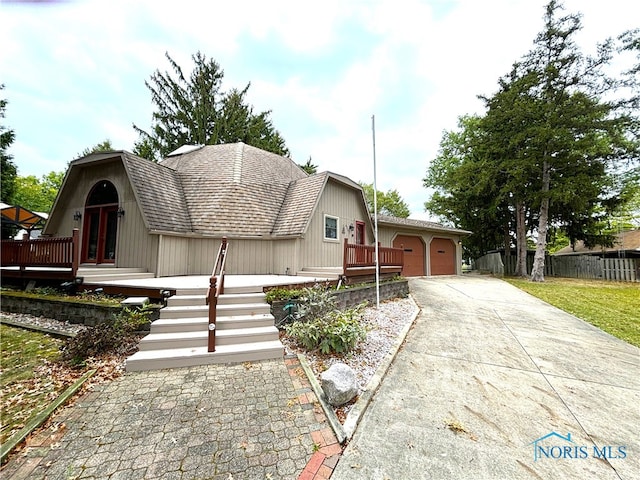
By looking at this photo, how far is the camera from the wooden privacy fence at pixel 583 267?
47.5ft

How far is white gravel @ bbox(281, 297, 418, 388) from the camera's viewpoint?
3705mm

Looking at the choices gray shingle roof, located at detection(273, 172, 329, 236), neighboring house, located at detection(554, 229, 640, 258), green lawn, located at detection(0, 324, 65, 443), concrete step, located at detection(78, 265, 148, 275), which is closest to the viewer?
green lawn, located at detection(0, 324, 65, 443)

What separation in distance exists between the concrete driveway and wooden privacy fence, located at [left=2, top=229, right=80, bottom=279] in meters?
6.98

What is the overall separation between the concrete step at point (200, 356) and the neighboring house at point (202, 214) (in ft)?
13.5

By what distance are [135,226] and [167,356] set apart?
17.4 ft

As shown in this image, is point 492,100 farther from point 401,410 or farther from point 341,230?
point 401,410

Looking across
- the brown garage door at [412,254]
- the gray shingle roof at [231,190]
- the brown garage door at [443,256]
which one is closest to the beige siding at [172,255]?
the gray shingle roof at [231,190]

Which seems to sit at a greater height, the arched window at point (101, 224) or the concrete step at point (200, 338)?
the arched window at point (101, 224)

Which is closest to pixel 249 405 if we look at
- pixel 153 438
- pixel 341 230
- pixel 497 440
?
pixel 153 438

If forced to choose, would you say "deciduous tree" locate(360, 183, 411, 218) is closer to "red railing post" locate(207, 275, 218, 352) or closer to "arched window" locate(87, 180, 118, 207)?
"arched window" locate(87, 180, 118, 207)

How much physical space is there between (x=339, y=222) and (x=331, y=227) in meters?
0.48

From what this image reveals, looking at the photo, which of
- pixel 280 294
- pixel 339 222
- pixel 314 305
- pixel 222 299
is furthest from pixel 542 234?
pixel 222 299

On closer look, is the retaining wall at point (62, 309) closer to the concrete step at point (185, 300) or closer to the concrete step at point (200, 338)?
the concrete step at point (185, 300)

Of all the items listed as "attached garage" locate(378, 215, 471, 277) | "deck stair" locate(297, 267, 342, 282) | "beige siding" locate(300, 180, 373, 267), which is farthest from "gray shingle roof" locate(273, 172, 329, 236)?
"attached garage" locate(378, 215, 471, 277)
